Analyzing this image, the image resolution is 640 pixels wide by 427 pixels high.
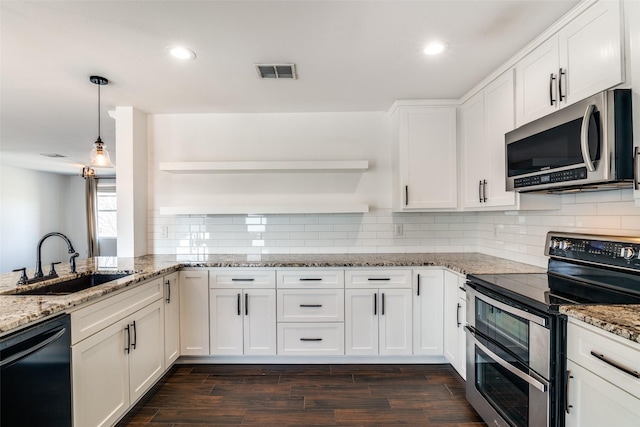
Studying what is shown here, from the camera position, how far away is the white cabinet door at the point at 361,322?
103 inches

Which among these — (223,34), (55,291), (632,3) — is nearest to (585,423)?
(632,3)

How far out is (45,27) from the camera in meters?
1.75

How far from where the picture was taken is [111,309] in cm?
178

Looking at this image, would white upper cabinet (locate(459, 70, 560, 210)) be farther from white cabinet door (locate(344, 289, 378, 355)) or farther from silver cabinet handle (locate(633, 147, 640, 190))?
white cabinet door (locate(344, 289, 378, 355))

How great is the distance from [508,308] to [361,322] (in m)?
1.29

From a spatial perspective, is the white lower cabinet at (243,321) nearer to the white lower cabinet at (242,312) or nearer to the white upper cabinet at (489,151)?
the white lower cabinet at (242,312)

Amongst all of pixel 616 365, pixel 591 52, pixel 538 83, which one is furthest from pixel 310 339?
pixel 591 52

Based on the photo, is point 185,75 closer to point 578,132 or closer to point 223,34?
point 223,34

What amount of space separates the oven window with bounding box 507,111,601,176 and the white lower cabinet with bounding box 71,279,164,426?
259 centimetres

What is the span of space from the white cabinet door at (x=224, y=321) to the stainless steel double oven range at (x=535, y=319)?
1.81m

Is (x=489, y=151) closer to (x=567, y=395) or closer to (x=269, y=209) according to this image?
(x=567, y=395)

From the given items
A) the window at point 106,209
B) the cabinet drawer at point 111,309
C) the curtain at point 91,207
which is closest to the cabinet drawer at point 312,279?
the cabinet drawer at point 111,309

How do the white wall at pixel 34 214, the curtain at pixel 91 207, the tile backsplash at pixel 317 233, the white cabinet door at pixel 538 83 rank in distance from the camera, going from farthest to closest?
the curtain at pixel 91 207 → the white wall at pixel 34 214 → the tile backsplash at pixel 317 233 → the white cabinet door at pixel 538 83

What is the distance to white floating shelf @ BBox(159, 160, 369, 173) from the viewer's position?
288 cm
